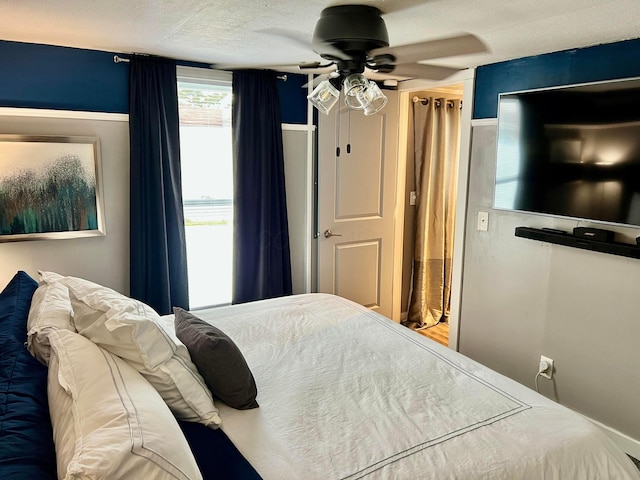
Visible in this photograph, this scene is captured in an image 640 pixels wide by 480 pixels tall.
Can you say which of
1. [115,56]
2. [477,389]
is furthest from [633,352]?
[115,56]

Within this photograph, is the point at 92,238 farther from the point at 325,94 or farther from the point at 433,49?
the point at 433,49

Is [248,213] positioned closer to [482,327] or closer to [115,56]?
[115,56]

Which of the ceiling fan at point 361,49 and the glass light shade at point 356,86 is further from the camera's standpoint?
the glass light shade at point 356,86

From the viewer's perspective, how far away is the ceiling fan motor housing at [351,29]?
1716 millimetres

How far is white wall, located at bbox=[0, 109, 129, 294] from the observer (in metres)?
2.68

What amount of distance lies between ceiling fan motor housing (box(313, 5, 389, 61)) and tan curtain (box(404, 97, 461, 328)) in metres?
2.53

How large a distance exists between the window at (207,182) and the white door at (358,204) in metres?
0.72

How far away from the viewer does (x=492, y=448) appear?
4.90 ft

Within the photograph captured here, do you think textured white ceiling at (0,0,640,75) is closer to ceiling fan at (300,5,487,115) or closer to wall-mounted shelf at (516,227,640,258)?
ceiling fan at (300,5,487,115)

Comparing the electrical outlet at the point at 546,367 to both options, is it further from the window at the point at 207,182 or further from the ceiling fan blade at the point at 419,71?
the window at the point at 207,182

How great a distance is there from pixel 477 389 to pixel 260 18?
1758 millimetres

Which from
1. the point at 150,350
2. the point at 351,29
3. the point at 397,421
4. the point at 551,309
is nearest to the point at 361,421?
the point at 397,421

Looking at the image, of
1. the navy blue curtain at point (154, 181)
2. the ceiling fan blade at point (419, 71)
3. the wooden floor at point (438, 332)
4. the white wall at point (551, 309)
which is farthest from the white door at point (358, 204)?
the ceiling fan blade at point (419, 71)

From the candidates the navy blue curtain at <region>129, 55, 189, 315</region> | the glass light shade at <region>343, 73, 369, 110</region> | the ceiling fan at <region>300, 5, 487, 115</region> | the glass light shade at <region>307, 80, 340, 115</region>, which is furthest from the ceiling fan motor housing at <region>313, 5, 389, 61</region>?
the navy blue curtain at <region>129, 55, 189, 315</region>
